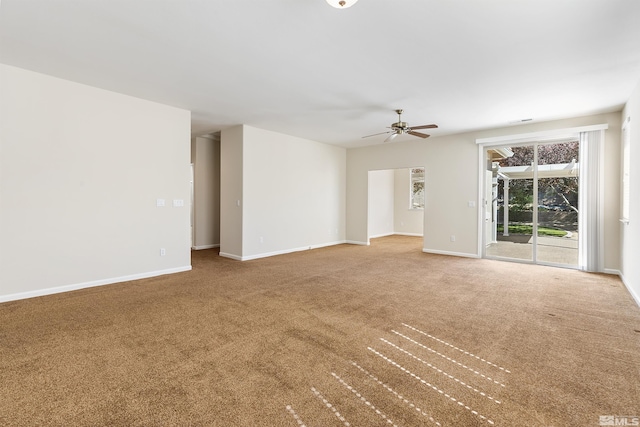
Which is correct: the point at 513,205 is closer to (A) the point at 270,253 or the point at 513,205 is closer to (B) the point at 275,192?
(B) the point at 275,192

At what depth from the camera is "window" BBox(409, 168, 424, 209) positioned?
430 inches

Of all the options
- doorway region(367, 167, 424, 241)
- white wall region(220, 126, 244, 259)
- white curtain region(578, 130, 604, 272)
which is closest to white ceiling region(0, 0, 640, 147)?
white curtain region(578, 130, 604, 272)

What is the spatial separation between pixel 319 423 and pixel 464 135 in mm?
6564

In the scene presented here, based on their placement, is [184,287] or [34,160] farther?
[184,287]

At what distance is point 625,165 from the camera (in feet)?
15.3

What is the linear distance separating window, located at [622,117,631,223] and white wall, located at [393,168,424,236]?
6.11 metres

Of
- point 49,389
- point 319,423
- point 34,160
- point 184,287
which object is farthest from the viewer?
point 184,287

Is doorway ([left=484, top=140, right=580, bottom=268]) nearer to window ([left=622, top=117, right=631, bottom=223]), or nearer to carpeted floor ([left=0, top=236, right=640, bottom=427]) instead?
window ([left=622, top=117, right=631, bottom=223])

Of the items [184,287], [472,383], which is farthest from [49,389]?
[472,383]

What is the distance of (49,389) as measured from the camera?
1873mm

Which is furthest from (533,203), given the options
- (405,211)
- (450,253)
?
(405,211)

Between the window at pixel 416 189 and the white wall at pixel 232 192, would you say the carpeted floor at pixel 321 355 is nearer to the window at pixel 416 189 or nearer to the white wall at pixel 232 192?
the white wall at pixel 232 192

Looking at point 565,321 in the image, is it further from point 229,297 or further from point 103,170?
point 103,170

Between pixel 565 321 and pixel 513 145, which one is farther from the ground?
pixel 513 145
